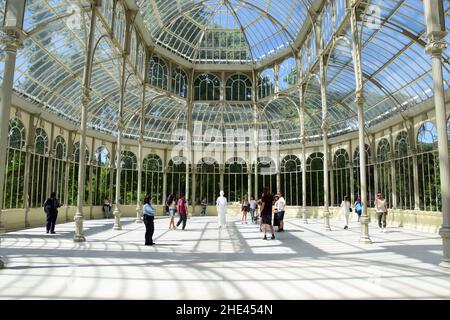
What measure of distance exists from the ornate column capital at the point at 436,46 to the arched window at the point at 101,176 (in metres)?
26.2

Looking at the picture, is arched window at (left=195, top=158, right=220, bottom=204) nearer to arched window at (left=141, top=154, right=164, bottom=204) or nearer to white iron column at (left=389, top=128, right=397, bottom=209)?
arched window at (left=141, top=154, right=164, bottom=204)

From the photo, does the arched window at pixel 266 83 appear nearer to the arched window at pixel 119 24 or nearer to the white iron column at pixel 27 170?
the arched window at pixel 119 24

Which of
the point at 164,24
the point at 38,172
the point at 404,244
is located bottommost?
the point at 404,244

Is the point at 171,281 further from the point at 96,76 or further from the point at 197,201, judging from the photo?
the point at 197,201

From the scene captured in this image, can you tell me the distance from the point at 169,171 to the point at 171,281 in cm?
2811

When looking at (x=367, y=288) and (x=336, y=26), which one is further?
(x=336, y=26)

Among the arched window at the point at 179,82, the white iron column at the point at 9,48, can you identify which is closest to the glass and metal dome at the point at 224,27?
the arched window at the point at 179,82

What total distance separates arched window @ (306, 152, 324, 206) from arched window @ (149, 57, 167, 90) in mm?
16109

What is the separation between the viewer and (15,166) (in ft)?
58.1

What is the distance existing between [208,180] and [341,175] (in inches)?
529

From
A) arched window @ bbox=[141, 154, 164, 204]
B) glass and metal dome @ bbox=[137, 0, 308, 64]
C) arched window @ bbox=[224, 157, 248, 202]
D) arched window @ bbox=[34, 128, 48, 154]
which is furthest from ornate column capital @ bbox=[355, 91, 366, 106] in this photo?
arched window @ bbox=[141, 154, 164, 204]

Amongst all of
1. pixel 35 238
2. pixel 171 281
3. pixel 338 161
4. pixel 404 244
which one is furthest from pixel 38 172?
pixel 338 161
